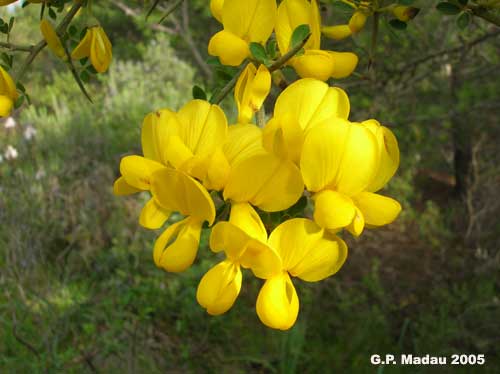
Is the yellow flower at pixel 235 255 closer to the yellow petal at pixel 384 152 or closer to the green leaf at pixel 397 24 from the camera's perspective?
the yellow petal at pixel 384 152

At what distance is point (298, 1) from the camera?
1.55 feet

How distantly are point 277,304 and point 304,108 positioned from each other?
0.52 ft

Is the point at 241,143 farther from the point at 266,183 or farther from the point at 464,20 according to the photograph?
the point at 464,20

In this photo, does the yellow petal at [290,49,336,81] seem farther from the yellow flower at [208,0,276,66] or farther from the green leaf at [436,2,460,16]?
the green leaf at [436,2,460,16]

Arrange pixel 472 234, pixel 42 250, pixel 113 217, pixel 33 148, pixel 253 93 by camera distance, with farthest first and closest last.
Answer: pixel 33 148 → pixel 472 234 → pixel 113 217 → pixel 42 250 → pixel 253 93

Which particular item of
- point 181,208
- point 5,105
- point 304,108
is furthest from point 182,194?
point 5,105

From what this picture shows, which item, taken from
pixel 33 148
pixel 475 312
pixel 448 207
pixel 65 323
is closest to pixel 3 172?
pixel 33 148

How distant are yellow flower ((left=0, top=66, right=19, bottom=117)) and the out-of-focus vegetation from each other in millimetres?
1206

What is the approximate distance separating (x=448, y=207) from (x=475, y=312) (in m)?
1.29

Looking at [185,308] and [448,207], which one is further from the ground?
[185,308]

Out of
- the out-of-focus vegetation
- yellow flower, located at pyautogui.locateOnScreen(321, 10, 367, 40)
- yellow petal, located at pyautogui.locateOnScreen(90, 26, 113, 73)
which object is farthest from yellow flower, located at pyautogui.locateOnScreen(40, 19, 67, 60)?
the out-of-focus vegetation

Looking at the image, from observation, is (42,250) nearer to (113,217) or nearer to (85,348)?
(113,217)

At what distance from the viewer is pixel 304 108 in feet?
1.43

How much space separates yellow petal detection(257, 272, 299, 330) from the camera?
16.9 inches
